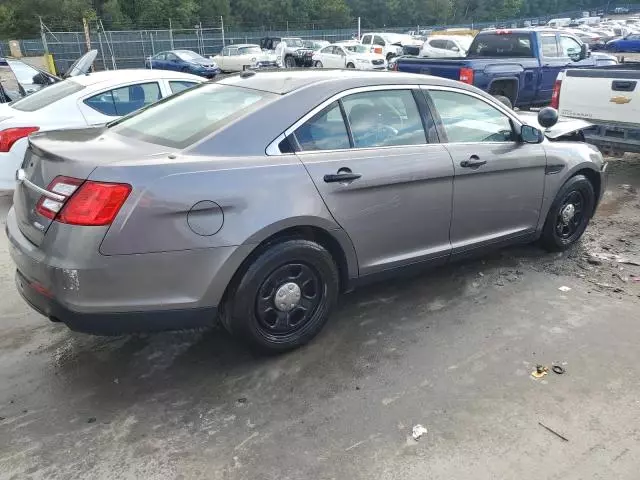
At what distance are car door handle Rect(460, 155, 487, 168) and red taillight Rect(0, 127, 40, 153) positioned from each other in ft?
15.1

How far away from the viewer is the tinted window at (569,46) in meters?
11.7

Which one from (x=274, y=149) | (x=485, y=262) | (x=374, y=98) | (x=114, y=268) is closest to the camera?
(x=114, y=268)

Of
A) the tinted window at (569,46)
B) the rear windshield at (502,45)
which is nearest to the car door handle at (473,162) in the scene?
the rear windshield at (502,45)

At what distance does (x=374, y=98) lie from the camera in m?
3.64

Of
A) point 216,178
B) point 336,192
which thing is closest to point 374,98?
point 336,192

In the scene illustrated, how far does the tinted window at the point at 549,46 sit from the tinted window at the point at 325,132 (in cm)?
934

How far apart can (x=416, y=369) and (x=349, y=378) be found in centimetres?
40

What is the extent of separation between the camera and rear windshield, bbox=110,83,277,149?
3.20 metres

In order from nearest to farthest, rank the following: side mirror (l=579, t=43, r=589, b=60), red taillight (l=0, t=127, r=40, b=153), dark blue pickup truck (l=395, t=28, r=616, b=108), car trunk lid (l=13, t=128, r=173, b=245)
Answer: car trunk lid (l=13, t=128, r=173, b=245) → red taillight (l=0, t=127, r=40, b=153) → dark blue pickup truck (l=395, t=28, r=616, b=108) → side mirror (l=579, t=43, r=589, b=60)

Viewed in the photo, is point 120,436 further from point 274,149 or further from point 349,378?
point 274,149

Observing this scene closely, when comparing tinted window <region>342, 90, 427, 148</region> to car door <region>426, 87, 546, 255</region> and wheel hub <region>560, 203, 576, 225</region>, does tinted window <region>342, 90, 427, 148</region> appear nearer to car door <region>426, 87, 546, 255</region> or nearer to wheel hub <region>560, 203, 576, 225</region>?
car door <region>426, 87, 546, 255</region>

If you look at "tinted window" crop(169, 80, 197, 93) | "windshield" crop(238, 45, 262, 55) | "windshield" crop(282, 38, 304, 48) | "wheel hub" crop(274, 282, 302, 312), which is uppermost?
"tinted window" crop(169, 80, 197, 93)

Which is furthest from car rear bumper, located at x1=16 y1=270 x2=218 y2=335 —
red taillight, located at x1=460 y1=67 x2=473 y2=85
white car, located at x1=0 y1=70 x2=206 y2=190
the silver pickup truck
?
red taillight, located at x1=460 y1=67 x2=473 y2=85

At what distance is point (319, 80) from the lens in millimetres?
3486
